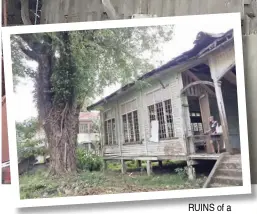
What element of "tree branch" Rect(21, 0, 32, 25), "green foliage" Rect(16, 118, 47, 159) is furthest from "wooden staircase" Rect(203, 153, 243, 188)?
"tree branch" Rect(21, 0, 32, 25)

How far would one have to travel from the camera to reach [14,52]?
2123mm

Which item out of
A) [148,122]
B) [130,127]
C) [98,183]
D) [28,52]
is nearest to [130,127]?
[130,127]

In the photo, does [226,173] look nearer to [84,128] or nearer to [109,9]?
[84,128]

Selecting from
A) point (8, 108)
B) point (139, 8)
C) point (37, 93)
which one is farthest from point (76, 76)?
point (139, 8)

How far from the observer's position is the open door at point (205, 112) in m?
2.18

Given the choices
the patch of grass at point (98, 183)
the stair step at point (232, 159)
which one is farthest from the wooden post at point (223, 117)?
the patch of grass at point (98, 183)

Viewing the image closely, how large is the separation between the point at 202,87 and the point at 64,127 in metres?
0.79

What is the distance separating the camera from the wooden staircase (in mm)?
2172

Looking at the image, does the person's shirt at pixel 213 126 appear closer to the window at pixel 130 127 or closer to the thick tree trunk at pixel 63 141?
the window at pixel 130 127

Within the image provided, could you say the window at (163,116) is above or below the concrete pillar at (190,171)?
above

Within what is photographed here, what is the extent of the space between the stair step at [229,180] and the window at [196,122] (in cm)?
27

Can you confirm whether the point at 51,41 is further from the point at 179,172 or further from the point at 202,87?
the point at 179,172

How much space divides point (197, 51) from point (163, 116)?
0.40 meters

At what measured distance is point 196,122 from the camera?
2.18 metres
